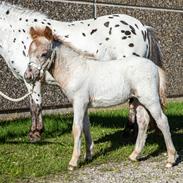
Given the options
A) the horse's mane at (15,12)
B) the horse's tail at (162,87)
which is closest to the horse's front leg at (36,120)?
the horse's mane at (15,12)

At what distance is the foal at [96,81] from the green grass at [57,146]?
587 millimetres

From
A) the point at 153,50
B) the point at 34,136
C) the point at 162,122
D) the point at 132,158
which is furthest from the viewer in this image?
the point at 34,136

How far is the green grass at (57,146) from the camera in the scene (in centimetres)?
678

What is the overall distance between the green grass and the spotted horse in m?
0.50

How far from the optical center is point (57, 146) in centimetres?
820

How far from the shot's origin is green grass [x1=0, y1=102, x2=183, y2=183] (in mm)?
6781

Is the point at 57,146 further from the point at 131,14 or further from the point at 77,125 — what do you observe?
the point at 131,14

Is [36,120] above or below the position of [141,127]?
below

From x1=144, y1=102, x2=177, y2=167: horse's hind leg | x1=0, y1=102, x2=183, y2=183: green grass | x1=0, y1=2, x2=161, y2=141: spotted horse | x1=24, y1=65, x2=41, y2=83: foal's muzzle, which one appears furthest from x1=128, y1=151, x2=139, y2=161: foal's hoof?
x1=24, y1=65, x2=41, y2=83: foal's muzzle

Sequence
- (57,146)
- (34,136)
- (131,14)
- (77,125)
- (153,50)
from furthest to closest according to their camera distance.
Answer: (131,14)
(34,136)
(153,50)
(57,146)
(77,125)

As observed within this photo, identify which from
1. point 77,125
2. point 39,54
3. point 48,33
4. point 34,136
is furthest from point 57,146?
point 48,33

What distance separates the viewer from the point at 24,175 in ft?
21.3

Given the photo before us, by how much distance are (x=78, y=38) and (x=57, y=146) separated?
65.5 inches

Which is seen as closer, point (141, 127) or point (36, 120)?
point (141, 127)
